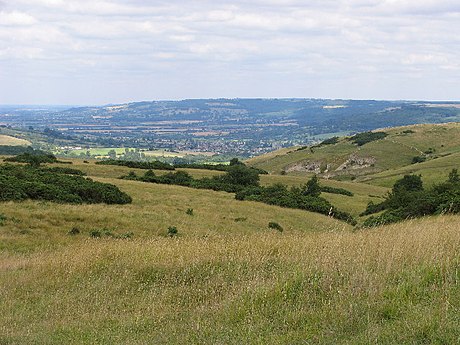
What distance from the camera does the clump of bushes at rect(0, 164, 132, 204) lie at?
27.6m

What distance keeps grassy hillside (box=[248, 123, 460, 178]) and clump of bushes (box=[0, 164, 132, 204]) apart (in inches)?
3066

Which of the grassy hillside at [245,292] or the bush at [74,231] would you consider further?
the bush at [74,231]

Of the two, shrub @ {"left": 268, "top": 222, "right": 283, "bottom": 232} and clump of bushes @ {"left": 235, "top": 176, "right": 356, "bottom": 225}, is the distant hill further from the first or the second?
shrub @ {"left": 268, "top": 222, "right": 283, "bottom": 232}

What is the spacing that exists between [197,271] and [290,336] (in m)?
4.05

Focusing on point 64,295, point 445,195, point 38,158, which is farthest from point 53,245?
point 38,158

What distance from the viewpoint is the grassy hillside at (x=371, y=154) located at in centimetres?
10900

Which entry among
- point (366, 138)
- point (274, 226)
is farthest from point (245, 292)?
point (366, 138)

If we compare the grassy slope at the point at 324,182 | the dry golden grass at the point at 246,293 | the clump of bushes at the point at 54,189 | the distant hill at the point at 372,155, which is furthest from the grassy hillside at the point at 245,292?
the distant hill at the point at 372,155

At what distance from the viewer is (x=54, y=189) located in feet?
95.8

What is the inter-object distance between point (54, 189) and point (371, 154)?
95409 millimetres

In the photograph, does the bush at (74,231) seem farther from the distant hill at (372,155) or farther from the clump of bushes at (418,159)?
the clump of bushes at (418,159)

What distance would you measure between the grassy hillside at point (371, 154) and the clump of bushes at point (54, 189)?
256 feet

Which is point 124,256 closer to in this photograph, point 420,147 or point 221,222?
point 221,222

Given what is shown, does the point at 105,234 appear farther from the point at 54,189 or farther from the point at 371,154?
the point at 371,154
